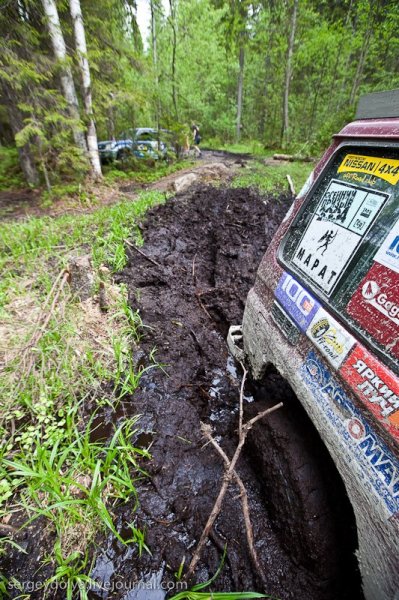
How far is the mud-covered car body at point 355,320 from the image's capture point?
3.12ft

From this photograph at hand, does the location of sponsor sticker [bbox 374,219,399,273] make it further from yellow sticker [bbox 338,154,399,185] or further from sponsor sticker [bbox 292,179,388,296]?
yellow sticker [bbox 338,154,399,185]

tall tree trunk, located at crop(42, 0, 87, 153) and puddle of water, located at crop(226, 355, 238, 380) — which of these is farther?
tall tree trunk, located at crop(42, 0, 87, 153)

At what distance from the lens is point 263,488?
1.62m

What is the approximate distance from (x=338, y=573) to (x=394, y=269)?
1.37 m

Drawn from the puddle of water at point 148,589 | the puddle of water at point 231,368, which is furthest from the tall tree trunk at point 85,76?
the puddle of water at point 148,589

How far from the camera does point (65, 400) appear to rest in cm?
224

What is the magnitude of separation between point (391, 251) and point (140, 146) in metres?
11.7

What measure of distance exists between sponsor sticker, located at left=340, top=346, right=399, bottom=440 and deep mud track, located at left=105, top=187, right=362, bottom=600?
69cm

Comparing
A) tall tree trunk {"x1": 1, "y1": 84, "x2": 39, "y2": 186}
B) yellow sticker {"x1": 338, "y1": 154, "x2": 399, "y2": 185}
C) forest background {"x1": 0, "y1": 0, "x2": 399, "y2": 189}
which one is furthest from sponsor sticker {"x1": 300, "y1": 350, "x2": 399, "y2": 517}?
tall tree trunk {"x1": 1, "y1": 84, "x2": 39, "y2": 186}

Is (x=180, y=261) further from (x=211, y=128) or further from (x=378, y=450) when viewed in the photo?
Answer: (x=211, y=128)

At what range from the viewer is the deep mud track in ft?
4.62

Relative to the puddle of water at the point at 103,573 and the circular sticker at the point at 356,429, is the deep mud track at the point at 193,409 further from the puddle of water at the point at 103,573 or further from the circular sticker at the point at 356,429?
the circular sticker at the point at 356,429

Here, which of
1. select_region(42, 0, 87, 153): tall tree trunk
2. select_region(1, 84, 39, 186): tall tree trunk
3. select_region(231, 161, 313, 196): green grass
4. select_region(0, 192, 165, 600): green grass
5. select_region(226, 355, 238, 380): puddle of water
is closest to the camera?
select_region(0, 192, 165, 600): green grass

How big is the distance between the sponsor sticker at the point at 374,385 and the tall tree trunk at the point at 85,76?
30.6 feet
